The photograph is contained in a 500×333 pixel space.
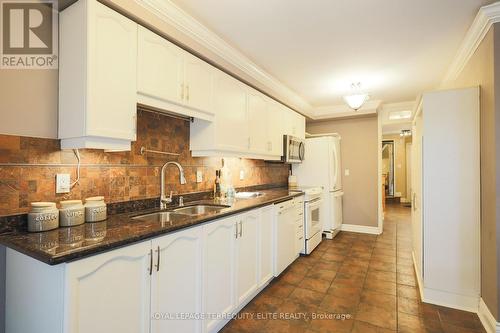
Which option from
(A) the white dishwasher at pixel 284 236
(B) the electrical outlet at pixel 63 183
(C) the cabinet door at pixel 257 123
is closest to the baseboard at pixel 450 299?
(A) the white dishwasher at pixel 284 236

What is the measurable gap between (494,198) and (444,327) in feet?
3.61

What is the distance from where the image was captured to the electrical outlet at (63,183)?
1559 mm

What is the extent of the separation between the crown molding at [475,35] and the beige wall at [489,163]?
67 mm

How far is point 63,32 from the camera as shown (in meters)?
1.57

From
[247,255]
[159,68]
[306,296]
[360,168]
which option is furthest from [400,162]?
[159,68]

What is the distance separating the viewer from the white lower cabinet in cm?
108

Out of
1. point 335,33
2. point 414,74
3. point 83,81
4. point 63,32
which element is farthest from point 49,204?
point 414,74

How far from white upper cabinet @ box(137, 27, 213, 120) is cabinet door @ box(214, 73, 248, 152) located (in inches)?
5.4

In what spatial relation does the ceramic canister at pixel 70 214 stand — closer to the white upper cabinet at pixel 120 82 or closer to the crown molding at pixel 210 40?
the white upper cabinet at pixel 120 82

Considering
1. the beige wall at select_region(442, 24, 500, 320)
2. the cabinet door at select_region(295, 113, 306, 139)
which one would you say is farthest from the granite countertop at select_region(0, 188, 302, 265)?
the cabinet door at select_region(295, 113, 306, 139)

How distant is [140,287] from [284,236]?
192 centimetres

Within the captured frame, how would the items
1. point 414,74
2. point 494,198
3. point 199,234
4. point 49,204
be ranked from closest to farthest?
point 49,204 → point 199,234 → point 494,198 → point 414,74

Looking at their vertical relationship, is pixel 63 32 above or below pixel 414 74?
below

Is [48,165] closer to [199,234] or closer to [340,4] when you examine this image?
[199,234]
